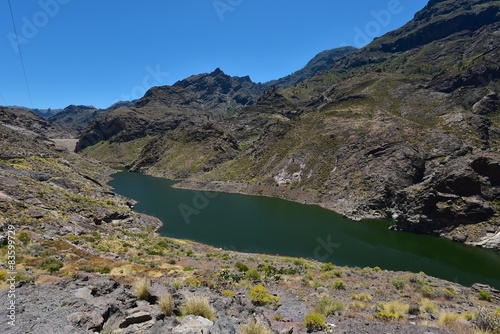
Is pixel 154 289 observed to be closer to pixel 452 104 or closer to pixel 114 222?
pixel 114 222

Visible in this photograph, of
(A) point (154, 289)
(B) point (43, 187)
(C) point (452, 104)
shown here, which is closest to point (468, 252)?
(A) point (154, 289)

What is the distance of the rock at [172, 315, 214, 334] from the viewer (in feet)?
34.1

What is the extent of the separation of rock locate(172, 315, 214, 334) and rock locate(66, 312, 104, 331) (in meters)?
2.47

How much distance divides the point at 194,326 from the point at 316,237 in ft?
178

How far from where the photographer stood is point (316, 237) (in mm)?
62094

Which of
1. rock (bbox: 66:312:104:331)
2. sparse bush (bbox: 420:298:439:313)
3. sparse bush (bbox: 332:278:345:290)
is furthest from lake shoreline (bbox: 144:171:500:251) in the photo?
rock (bbox: 66:312:104:331)

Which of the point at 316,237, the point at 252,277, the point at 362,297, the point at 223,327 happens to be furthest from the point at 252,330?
the point at 316,237

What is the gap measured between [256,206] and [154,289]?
251ft

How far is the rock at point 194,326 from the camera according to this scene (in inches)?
409

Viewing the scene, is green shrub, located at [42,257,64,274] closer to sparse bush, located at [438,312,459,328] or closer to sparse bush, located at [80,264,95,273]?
sparse bush, located at [80,264,95,273]

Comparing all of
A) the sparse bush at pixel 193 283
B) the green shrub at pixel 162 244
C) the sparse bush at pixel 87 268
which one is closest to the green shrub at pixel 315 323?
the sparse bush at pixel 193 283

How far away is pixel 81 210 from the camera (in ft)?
155

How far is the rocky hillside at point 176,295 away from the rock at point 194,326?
1.4 inches

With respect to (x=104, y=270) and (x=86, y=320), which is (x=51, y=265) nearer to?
(x=104, y=270)
